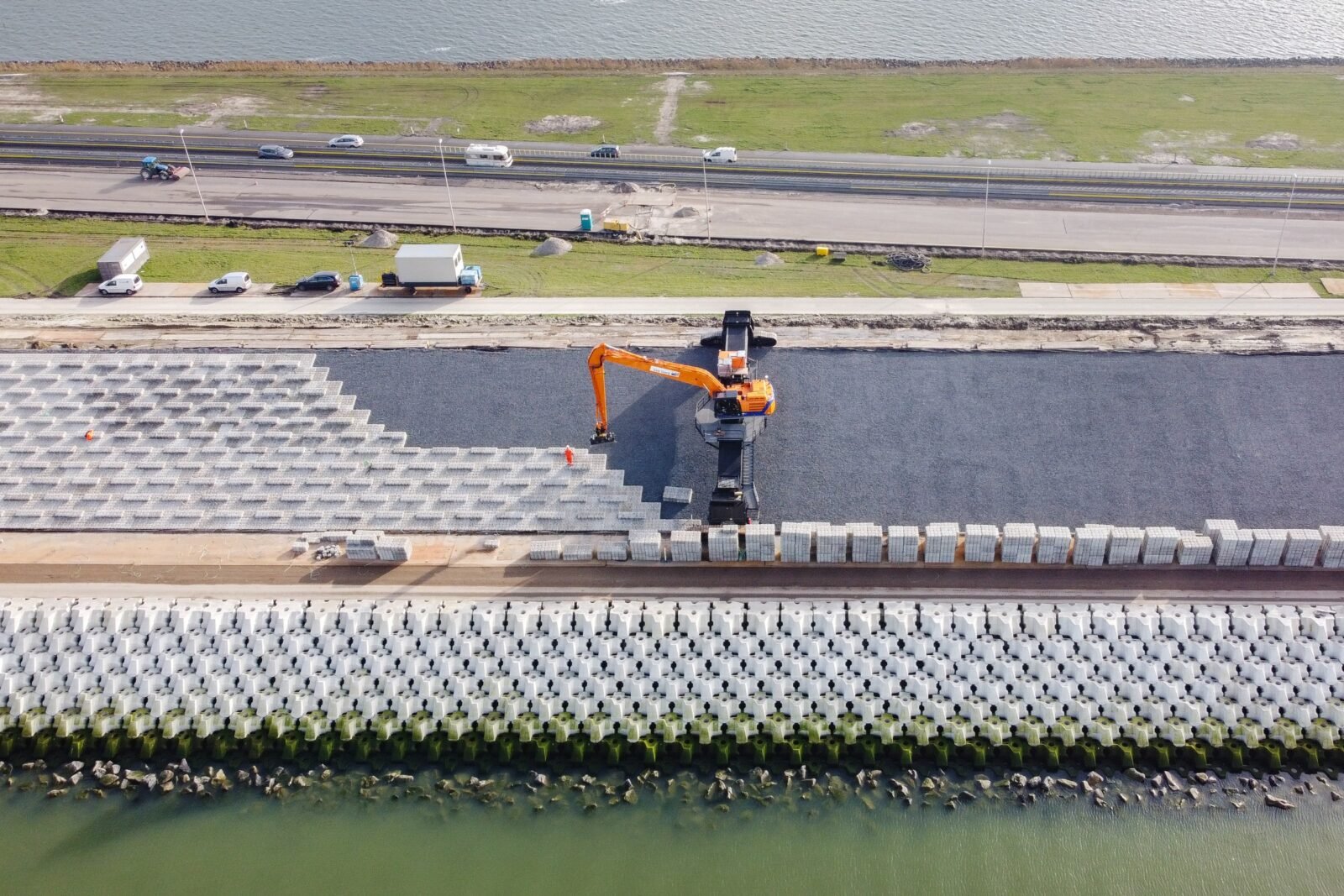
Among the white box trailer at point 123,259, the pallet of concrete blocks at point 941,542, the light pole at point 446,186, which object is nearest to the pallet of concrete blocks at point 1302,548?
the pallet of concrete blocks at point 941,542

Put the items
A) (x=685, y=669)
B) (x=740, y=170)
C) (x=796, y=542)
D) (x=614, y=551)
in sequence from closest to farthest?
(x=685, y=669)
(x=796, y=542)
(x=614, y=551)
(x=740, y=170)

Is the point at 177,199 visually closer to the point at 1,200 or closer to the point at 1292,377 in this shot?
the point at 1,200

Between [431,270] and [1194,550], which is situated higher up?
[431,270]

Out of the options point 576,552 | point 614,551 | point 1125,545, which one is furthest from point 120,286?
point 1125,545

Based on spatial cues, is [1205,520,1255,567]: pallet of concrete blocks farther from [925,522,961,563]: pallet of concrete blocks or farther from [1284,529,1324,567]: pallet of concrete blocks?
[925,522,961,563]: pallet of concrete blocks

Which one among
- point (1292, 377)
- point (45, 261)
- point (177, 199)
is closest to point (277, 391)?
point (45, 261)

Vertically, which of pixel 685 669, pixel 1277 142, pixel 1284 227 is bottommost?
pixel 685 669

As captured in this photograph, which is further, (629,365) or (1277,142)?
(1277,142)

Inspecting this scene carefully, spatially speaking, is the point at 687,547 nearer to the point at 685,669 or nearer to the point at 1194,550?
the point at 685,669
